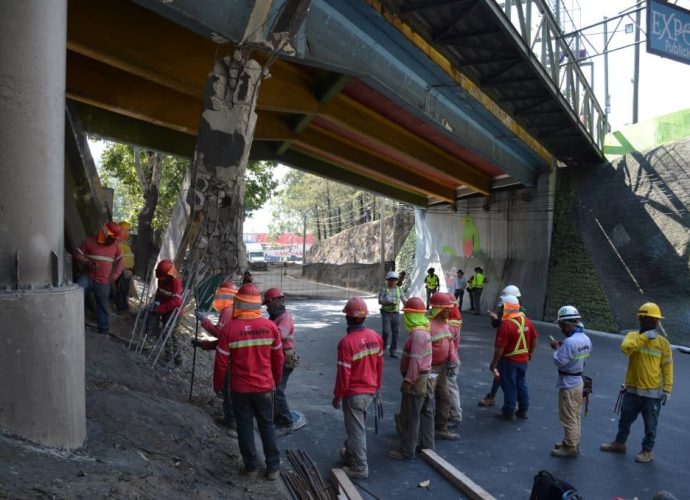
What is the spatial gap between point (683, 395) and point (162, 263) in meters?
8.18

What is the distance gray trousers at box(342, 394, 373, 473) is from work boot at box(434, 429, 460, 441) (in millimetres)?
1463

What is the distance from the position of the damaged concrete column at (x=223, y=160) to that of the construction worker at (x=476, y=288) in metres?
12.9

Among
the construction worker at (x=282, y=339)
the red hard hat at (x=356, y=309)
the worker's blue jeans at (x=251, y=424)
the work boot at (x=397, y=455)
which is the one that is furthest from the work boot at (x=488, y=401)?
the worker's blue jeans at (x=251, y=424)

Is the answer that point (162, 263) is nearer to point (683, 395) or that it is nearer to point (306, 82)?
point (306, 82)

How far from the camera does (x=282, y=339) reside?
248 inches

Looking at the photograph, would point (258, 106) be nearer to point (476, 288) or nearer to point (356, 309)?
point (356, 309)

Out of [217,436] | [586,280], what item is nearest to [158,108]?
[217,436]

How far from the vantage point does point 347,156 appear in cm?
1625

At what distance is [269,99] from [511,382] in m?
6.68

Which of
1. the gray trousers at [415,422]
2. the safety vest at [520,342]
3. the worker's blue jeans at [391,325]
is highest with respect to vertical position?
the safety vest at [520,342]

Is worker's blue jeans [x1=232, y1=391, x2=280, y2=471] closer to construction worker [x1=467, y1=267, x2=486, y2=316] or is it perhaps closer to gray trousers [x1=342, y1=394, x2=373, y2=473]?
gray trousers [x1=342, y1=394, x2=373, y2=473]

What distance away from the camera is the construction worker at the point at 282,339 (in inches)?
248

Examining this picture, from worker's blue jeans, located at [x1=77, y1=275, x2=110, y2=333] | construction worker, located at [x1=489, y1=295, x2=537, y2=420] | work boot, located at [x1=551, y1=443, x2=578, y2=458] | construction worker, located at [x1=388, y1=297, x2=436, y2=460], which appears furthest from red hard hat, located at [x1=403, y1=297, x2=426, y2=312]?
worker's blue jeans, located at [x1=77, y1=275, x2=110, y2=333]

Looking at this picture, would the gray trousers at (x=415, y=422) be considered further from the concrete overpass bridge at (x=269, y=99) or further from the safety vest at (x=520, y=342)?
the concrete overpass bridge at (x=269, y=99)
